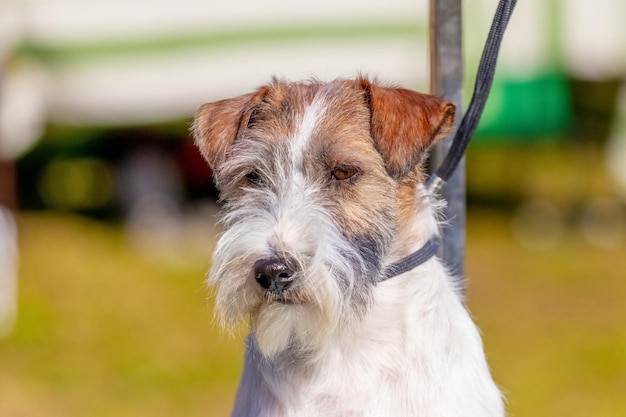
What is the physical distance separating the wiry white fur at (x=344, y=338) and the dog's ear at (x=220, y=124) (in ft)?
0.60

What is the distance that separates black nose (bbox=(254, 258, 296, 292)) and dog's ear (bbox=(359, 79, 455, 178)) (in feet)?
2.50

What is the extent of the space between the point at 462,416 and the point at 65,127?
12426 mm

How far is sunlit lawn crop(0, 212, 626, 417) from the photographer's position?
31.2 ft

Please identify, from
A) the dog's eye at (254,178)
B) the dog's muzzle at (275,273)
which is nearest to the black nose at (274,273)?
the dog's muzzle at (275,273)

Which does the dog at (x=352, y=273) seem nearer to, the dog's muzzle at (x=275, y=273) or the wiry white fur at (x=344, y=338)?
the wiry white fur at (x=344, y=338)

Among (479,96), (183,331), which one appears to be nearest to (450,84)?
(479,96)

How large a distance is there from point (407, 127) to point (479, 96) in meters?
0.60

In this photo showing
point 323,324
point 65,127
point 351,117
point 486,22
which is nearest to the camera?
point 323,324

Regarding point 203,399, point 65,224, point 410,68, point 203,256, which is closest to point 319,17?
point 410,68

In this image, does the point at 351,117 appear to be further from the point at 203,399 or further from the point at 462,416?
the point at 203,399

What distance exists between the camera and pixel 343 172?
4656 millimetres

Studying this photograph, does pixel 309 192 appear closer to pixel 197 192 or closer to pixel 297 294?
pixel 297 294

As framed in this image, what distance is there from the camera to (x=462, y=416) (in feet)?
14.8

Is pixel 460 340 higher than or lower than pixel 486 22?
lower
